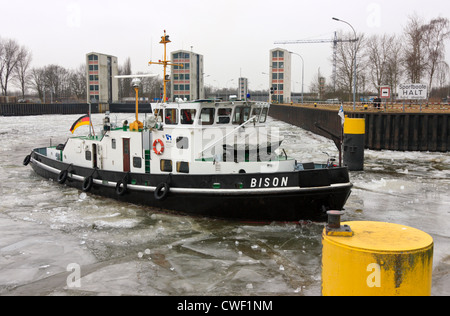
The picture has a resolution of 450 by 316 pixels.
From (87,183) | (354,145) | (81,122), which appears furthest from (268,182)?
(354,145)

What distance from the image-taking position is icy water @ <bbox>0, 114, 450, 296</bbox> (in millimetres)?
7012

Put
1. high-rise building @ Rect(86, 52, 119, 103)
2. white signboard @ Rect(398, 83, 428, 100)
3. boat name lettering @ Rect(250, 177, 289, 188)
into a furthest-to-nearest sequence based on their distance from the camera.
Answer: high-rise building @ Rect(86, 52, 119, 103), white signboard @ Rect(398, 83, 428, 100), boat name lettering @ Rect(250, 177, 289, 188)

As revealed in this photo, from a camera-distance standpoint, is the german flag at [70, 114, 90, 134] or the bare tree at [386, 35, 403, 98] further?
the bare tree at [386, 35, 403, 98]

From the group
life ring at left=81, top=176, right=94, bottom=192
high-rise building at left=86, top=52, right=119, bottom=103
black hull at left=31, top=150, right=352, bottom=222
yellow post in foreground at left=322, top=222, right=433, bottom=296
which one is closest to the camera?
yellow post in foreground at left=322, top=222, right=433, bottom=296

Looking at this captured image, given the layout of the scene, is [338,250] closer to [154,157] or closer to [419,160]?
[154,157]

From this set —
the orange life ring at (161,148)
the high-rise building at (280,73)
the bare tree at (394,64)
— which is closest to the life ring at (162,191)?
the orange life ring at (161,148)

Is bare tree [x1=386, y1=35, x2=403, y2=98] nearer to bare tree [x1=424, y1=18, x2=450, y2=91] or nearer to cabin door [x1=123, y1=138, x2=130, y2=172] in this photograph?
bare tree [x1=424, y1=18, x2=450, y2=91]

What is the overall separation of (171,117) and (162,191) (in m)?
2.02

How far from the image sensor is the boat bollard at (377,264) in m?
4.05

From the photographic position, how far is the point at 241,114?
11844 mm

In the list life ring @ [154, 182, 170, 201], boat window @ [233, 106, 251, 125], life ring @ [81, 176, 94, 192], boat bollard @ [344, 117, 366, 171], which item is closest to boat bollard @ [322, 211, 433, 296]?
life ring @ [154, 182, 170, 201]

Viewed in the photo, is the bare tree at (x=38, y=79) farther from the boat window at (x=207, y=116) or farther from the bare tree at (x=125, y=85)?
the boat window at (x=207, y=116)

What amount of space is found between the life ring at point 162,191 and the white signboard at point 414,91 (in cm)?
1899

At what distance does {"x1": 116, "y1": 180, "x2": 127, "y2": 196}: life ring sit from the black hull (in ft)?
1.92
